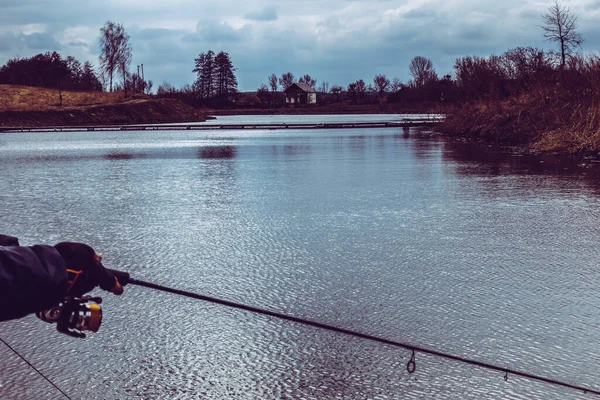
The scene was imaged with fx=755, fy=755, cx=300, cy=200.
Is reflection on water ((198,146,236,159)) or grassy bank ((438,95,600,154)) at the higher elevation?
grassy bank ((438,95,600,154))

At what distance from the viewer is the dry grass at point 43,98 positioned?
7936 cm

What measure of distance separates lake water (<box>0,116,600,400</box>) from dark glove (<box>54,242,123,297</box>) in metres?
1.73

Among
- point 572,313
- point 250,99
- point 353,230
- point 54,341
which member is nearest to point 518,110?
point 353,230

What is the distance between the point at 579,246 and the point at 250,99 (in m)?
136

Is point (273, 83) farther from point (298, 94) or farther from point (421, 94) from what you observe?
point (421, 94)

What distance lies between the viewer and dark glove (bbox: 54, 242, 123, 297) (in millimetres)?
2982

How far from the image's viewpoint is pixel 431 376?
190 inches

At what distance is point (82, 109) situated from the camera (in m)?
79.1

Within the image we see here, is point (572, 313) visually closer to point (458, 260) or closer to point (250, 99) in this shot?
point (458, 260)

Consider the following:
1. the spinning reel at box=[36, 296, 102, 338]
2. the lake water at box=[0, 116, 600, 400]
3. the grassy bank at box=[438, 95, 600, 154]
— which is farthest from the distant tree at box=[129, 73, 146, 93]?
the spinning reel at box=[36, 296, 102, 338]

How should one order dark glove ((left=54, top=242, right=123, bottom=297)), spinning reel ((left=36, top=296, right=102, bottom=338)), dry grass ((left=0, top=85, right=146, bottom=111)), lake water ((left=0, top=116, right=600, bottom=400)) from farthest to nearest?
dry grass ((left=0, top=85, right=146, bottom=111)) → lake water ((left=0, top=116, right=600, bottom=400)) → spinning reel ((left=36, top=296, right=102, bottom=338)) → dark glove ((left=54, top=242, right=123, bottom=297))

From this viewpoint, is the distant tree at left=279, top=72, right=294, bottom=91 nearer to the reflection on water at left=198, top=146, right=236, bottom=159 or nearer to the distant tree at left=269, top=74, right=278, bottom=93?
the distant tree at left=269, top=74, right=278, bottom=93

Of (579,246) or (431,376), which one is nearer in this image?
(431,376)

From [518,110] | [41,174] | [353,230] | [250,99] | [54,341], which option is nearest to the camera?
[54,341]
